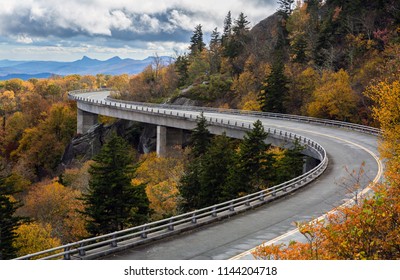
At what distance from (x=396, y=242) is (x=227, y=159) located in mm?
27466

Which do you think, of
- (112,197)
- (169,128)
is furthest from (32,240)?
(169,128)

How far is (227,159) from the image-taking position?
3922 cm

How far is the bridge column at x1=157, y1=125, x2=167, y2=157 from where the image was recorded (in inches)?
2899

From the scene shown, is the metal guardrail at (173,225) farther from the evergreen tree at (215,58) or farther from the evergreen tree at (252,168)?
the evergreen tree at (215,58)

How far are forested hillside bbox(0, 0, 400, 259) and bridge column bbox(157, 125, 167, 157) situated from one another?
3375mm

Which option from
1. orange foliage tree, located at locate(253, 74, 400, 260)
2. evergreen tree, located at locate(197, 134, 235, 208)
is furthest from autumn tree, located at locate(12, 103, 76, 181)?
orange foliage tree, located at locate(253, 74, 400, 260)

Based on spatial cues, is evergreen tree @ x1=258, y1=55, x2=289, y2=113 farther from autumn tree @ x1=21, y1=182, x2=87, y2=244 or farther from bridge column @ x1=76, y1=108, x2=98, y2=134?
bridge column @ x1=76, y1=108, x2=98, y2=134

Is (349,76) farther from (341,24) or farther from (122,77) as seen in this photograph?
(122,77)

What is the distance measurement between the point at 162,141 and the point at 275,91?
21121 millimetres

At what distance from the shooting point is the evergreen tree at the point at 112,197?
1145 inches

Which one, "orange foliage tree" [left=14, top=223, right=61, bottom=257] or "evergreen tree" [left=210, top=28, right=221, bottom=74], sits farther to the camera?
"evergreen tree" [left=210, top=28, right=221, bottom=74]

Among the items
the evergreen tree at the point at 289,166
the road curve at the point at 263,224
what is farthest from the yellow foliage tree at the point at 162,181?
the road curve at the point at 263,224

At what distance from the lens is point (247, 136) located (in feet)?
186

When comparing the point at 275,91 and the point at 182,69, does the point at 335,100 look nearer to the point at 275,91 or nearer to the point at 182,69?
the point at 275,91
